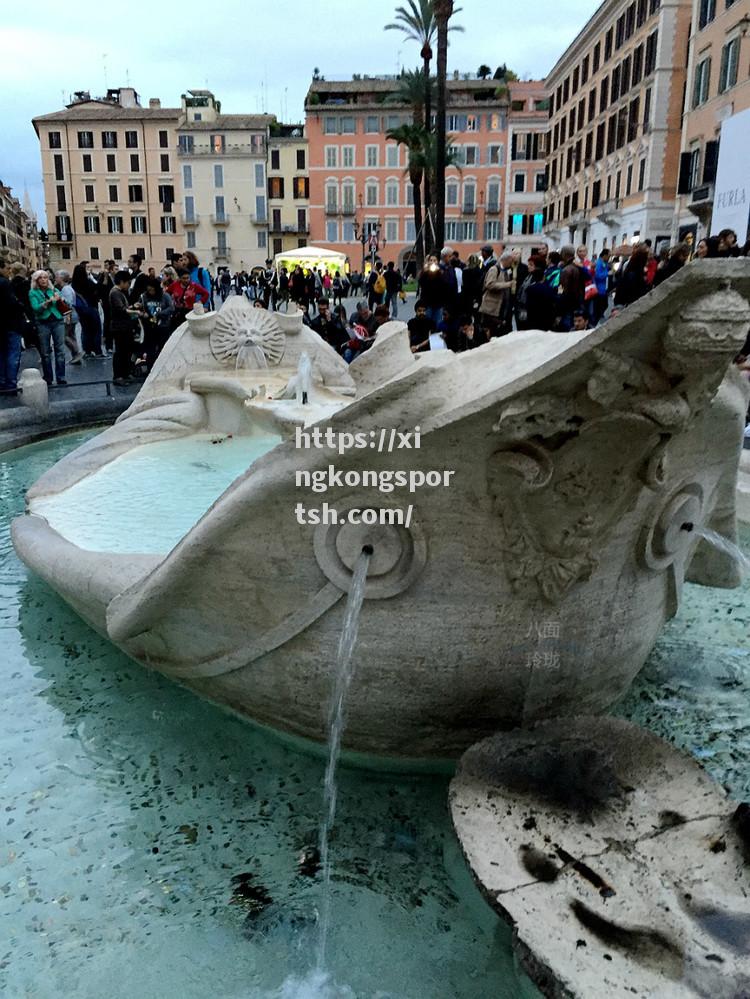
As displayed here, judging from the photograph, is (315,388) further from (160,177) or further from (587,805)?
(160,177)

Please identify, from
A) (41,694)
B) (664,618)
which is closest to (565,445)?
(664,618)

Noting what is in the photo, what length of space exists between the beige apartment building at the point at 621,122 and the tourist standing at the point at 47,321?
78.2 ft

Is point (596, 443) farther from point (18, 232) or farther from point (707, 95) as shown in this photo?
point (18, 232)

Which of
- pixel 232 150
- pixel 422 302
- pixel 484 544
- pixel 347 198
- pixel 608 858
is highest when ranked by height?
pixel 232 150

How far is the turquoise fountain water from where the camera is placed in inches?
72.3

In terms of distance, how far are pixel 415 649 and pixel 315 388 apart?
165 inches

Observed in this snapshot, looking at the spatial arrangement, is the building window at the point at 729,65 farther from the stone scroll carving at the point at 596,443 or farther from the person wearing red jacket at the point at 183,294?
the stone scroll carving at the point at 596,443

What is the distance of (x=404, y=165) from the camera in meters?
53.3

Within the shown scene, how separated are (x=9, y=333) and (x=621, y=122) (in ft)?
111

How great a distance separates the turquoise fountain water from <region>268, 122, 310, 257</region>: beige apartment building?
197 feet

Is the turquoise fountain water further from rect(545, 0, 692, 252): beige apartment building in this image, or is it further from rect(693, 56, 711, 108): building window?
rect(545, 0, 692, 252): beige apartment building

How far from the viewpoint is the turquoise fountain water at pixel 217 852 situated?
184cm

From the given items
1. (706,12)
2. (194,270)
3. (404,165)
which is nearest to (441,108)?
(194,270)

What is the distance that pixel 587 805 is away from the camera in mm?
1961
